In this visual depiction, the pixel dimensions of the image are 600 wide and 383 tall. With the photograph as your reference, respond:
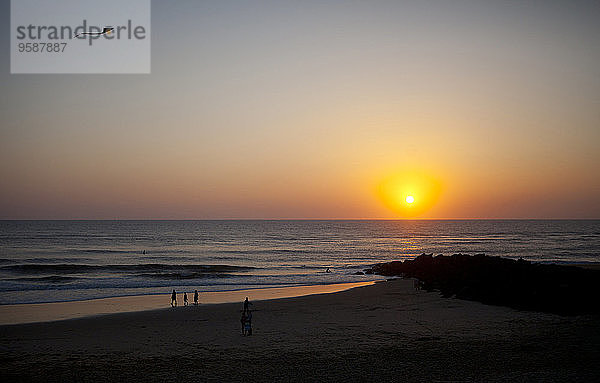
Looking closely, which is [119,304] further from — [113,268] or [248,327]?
[113,268]

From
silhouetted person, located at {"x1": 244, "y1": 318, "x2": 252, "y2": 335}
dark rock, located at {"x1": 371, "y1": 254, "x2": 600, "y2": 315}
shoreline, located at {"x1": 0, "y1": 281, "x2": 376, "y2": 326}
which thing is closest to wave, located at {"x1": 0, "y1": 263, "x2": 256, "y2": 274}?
shoreline, located at {"x1": 0, "y1": 281, "x2": 376, "y2": 326}

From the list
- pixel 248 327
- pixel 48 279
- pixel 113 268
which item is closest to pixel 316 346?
pixel 248 327

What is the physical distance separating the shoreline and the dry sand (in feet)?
8.36

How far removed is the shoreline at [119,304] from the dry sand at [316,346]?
255 cm

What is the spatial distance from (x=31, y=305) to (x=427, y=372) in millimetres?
25529

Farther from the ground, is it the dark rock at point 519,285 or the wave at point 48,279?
the dark rock at point 519,285

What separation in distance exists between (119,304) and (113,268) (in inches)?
1091

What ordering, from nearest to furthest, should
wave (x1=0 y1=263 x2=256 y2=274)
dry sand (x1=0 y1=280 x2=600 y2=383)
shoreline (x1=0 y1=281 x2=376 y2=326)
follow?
dry sand (x1=0 y1=280 x2=600 y2=383)
shoreline (x1=0 y1=281 x2=376 y2=326)
wave (x1=0 y1=263 x2=256 y2=274)

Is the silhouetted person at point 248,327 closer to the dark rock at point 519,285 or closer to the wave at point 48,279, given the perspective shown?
the dark rock at point 519,285

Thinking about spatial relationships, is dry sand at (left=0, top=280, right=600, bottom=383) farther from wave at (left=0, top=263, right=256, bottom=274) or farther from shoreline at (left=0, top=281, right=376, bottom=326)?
wave at (left=0, top=263, right=256, bottom=274)

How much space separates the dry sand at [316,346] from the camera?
13922 millimetres

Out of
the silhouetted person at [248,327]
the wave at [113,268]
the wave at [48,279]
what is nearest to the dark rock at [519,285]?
the silhouetted person at [248,327]

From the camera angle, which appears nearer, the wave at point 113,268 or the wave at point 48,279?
the wave at point 48,279

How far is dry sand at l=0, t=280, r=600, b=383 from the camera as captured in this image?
548 inches
